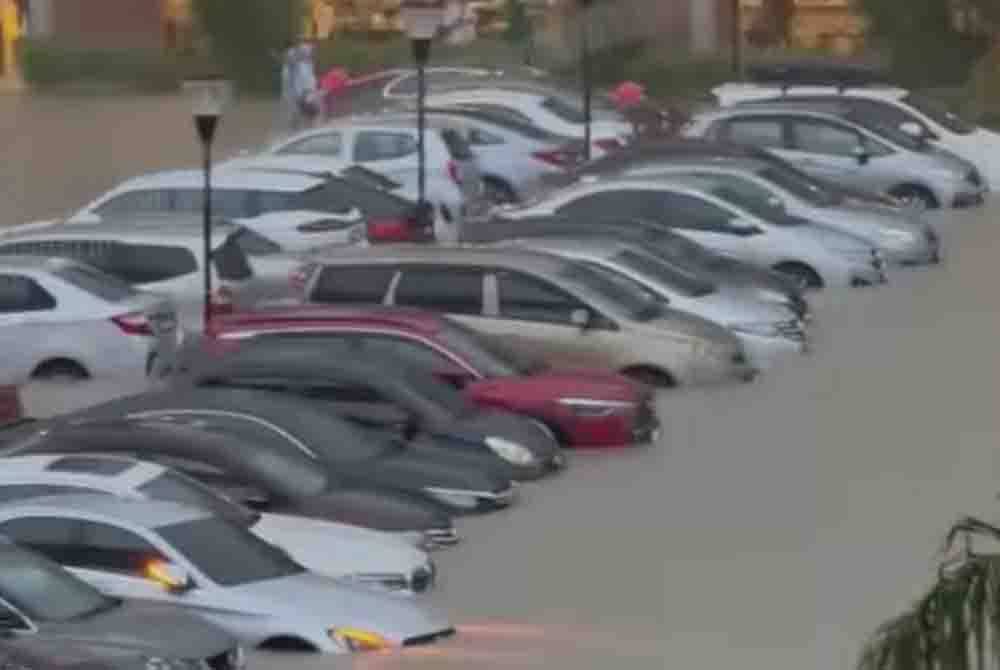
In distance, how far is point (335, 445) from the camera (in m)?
20.4

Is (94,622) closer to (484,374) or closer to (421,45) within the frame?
(484,374)

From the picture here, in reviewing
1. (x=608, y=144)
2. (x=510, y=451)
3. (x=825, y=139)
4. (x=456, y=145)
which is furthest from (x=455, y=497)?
(x=608, y=144)

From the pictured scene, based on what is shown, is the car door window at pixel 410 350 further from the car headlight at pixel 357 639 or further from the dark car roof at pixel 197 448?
the car headlight at pixel 357 639

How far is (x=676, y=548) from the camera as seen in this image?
64.8 ft

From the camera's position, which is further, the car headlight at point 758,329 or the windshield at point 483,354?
the car headlight at point 758,329

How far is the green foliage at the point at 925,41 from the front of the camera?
173ft

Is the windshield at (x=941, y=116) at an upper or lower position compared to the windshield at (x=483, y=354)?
lower

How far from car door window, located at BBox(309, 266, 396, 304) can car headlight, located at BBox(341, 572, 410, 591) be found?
8.12 metres

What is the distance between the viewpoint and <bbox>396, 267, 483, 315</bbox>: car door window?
2588 cm

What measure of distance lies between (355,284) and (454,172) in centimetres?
1011

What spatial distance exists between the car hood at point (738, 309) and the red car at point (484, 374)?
375 centimetres

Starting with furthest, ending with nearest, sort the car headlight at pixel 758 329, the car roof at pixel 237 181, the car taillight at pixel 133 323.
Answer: the car roof at pixel 237 181 < the car headlight at pixel 758 329 < the car taillight at pixel 133 323

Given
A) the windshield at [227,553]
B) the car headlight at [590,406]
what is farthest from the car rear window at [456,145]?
the windshield at [227,553]

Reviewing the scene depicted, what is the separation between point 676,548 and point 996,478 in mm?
3349
